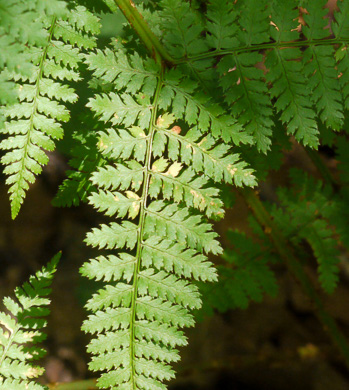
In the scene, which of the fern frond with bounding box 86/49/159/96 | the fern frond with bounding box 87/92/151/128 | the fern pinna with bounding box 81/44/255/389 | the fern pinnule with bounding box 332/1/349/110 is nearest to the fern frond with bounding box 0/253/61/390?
the fern pinna with bounding box 81/44/255/389

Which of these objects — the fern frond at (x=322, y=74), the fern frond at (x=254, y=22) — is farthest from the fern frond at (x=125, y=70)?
the fern frond at (x=322, y=74)

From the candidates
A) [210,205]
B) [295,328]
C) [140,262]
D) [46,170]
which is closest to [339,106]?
[210,205]

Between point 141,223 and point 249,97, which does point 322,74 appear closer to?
point 249,97

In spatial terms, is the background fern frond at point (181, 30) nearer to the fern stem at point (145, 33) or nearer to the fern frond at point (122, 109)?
the fern stem at point (145, 33)

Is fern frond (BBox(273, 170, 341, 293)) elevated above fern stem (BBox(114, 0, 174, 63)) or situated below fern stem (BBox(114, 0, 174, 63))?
below

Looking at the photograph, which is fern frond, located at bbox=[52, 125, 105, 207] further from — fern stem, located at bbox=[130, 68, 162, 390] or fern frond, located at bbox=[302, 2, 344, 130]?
fern frond, located at bbox=[302, 2, 344, 130]

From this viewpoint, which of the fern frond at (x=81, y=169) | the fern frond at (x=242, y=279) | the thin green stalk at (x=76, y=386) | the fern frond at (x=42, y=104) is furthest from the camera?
the fern frond at (x=242, y=279)

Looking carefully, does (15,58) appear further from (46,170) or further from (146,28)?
(46,170)
